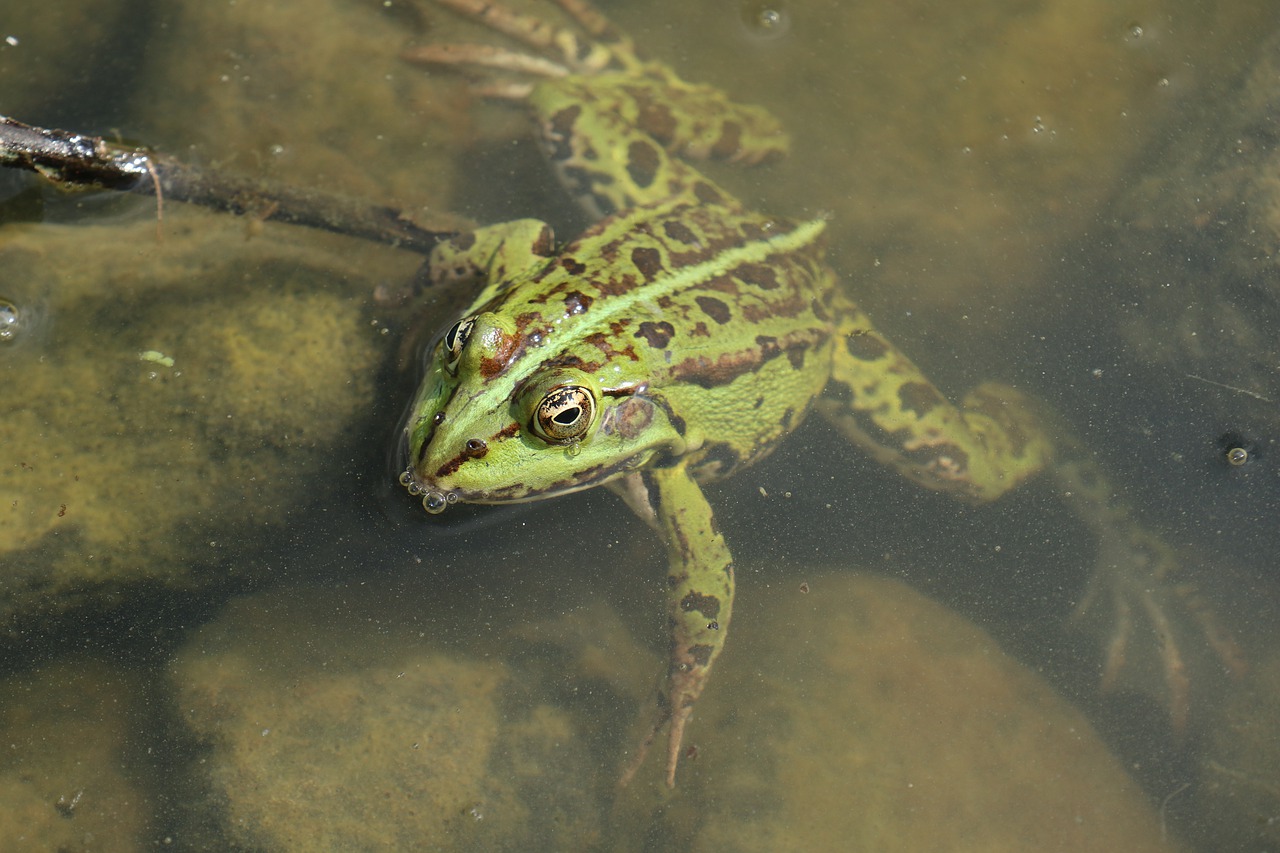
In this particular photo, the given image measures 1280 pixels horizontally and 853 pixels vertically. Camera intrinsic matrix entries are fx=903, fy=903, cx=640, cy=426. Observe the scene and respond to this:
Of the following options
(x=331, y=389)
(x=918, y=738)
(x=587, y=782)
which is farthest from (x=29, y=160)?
(x=918, y=738)

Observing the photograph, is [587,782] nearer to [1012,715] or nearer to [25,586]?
[1012,715]

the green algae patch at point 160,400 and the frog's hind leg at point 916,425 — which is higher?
the frog's hind leg at point 916,425

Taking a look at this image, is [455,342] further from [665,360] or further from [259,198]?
[259,198]

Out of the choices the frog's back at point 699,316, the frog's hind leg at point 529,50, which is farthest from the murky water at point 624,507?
the frog's back at point 699,316

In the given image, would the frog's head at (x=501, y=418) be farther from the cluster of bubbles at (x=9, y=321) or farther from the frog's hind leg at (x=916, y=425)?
the cluster of bubbles at (x=9, y=321)

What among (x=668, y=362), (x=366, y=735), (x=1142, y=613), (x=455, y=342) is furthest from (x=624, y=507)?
(x=1142, y=613)

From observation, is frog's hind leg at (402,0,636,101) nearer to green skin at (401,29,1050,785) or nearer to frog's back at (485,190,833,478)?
green skin at (401,29,1050,785)
